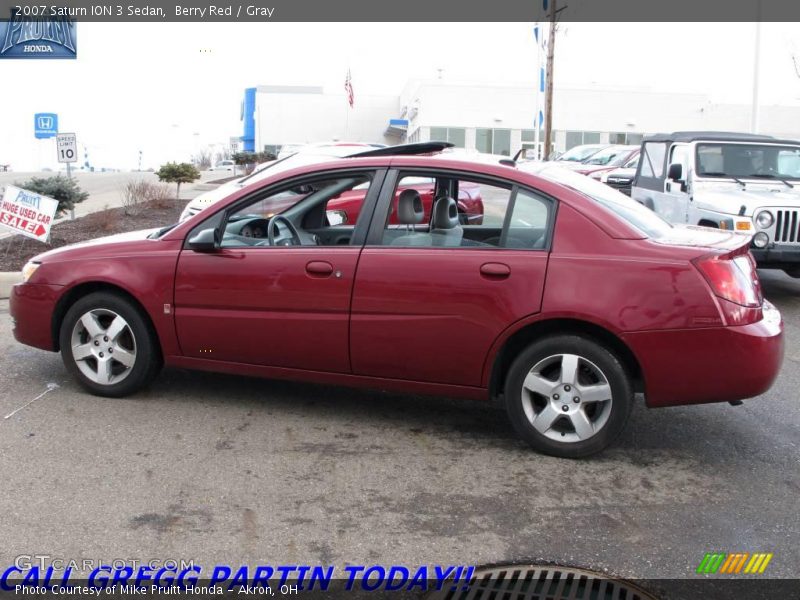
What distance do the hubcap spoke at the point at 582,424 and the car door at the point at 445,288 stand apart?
600 mm

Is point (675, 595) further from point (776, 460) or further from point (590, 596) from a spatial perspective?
point (776, 460)

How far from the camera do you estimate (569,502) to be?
4.05 metres

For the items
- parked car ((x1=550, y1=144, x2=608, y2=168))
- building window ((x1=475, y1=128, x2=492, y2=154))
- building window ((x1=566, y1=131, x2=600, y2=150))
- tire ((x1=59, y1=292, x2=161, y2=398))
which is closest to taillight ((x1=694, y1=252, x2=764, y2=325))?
tire ((x1=59, y1=292, x2=161, y2=398))

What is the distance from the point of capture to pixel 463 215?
5.23 meters

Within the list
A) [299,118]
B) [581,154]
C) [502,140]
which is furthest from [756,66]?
[299,118]

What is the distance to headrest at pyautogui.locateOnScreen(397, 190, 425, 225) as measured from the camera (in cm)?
502

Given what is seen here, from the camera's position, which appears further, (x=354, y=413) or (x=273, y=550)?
(x=354, y=413)

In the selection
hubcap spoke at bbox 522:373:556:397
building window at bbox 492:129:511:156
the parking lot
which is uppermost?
building window at bbox 492:129:511:156

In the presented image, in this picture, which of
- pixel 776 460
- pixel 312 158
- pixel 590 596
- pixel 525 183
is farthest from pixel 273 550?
pixel 312 158

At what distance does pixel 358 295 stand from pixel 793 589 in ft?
8.79

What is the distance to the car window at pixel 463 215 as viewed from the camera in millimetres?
4691

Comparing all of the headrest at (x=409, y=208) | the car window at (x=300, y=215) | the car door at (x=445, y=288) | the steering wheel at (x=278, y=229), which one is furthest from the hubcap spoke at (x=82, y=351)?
the headrest at (x=409, y=208)

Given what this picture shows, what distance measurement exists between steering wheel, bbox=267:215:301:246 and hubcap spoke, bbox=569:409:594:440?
6.88 feet

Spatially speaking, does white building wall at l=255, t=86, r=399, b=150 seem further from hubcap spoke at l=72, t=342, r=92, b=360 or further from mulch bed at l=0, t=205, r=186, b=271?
hubcap spoke at l=72, t=342, r=92, b=360
